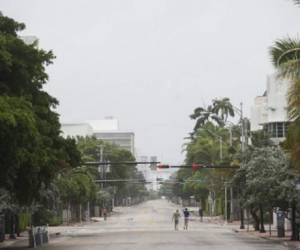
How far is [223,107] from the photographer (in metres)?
135

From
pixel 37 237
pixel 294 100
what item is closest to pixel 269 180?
pixel 37 237

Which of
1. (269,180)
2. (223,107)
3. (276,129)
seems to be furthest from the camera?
(223,107)

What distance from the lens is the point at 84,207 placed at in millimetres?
114750

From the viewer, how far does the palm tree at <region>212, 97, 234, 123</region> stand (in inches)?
5271

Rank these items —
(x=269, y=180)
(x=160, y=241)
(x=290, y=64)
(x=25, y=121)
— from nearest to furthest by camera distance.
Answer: (x=290, y=64) < (x=25, y=121) < (x=160, y=241) < (x=269, y=180)

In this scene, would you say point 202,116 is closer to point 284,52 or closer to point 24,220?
point 24,220

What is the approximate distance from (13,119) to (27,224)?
4261 cm

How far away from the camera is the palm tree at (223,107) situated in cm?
13388

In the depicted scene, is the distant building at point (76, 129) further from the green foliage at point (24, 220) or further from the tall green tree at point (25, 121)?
the tall green tree at point (25, 121)

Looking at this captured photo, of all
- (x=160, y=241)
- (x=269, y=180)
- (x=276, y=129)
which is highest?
(x=276, y=129)

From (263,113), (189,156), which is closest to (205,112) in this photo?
(189,156)

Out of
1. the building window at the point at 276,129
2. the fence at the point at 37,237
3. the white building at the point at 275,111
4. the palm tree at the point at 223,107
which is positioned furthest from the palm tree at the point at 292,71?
the palm tree at the point at 223,107

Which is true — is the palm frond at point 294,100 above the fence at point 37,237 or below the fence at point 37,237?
above

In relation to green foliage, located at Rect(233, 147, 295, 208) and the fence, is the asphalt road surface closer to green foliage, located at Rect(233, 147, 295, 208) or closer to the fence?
the fence
